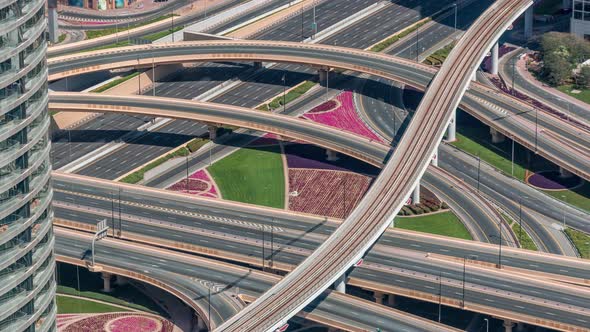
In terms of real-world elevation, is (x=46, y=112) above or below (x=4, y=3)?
below

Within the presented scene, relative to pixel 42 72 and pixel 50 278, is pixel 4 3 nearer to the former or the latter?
pixel 42 72

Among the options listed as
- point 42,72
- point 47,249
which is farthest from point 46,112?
point 47,249

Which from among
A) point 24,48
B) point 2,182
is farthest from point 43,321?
point 24,48

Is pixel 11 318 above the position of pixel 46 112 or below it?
below

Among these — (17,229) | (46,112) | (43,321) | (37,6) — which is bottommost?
(43,321)

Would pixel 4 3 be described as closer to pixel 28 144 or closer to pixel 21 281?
pixel 28 144

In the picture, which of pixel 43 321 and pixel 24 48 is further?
pixel 43 321
